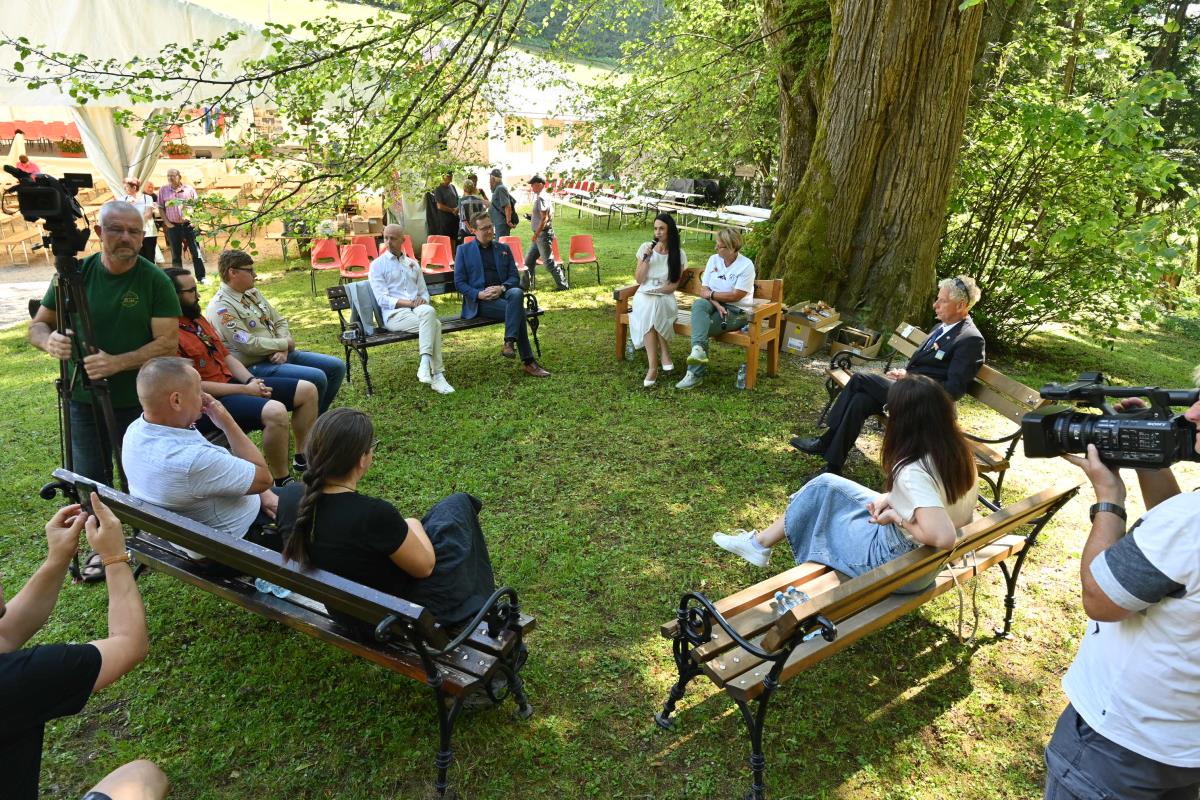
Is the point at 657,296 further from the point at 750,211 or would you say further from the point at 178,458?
the point at 750,211

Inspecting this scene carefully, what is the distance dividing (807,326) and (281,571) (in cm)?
596

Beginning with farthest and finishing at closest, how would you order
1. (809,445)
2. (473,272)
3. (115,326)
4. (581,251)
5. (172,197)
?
(581,251) < (172,197) < (473,272) < (809,445) < (115,326)

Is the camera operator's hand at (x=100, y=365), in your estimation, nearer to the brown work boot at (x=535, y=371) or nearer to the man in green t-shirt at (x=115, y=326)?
the man in green t-shirt at (x=115, y=326)

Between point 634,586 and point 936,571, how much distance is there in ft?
4.92

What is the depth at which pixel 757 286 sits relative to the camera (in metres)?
6.97

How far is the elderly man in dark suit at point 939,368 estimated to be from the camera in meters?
4.60

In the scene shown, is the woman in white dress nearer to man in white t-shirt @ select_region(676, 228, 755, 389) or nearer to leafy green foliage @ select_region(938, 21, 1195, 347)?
man in white t-shirt @ select_region(676, 228, 755, 389)

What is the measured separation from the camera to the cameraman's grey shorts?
175cm

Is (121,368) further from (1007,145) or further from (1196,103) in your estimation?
(1196,103)

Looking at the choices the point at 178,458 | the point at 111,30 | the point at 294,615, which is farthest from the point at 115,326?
the point at 111,30

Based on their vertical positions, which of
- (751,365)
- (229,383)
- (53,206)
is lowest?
(751,365)

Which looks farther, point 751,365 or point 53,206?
point 751,365

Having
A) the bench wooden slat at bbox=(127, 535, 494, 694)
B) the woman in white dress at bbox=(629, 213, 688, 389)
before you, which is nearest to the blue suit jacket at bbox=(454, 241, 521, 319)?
the woman in white dress at bbox=(629, 213, 688, 389)

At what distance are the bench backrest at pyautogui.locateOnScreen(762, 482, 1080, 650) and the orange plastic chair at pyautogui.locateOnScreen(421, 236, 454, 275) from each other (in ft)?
27.9
